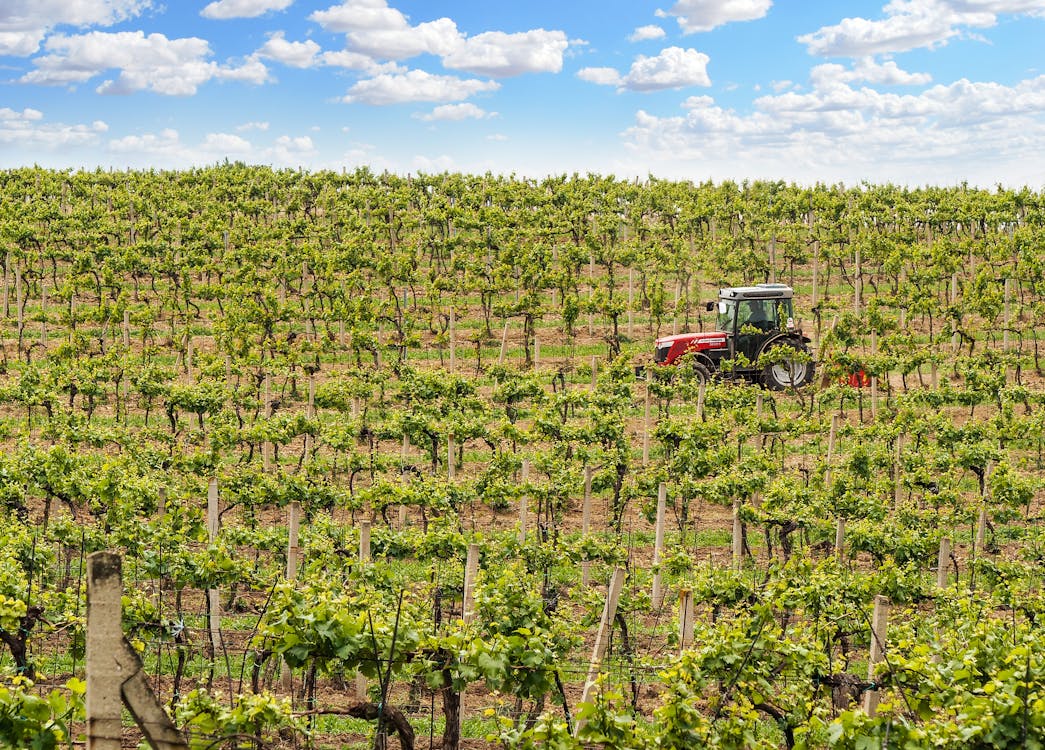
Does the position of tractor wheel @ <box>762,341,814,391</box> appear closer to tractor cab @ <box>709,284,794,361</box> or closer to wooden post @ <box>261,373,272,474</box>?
tractor cab @ <box>709,284,794,361</box>

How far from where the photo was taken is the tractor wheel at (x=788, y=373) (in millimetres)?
29688

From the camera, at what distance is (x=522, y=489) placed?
17828mm

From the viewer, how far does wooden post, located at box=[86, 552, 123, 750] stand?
6.55m

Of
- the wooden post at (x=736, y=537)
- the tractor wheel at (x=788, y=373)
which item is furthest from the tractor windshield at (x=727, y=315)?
the wooden post at (x=736, y=537)

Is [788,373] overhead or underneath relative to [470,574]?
A: overhead

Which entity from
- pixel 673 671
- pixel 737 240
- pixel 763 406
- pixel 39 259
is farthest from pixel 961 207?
pixel 673 671

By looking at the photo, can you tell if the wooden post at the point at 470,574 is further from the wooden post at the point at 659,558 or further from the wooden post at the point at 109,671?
the wooden post at the point at 109,671

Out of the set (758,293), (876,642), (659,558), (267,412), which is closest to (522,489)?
(659,558)

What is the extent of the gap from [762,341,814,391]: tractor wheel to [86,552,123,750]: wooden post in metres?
24.6

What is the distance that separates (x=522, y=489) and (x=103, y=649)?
11506 mm

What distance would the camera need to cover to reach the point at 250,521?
53.6 ft

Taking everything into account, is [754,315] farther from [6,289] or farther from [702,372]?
[6,289]

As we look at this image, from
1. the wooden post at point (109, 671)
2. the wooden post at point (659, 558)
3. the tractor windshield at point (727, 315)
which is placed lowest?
the wooden post at point (659, 558)

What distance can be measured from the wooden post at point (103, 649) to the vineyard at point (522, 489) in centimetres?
14
